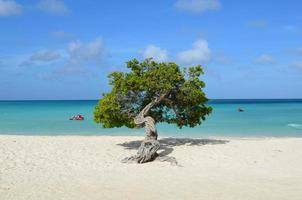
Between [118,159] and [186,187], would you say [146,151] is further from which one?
[186,187]

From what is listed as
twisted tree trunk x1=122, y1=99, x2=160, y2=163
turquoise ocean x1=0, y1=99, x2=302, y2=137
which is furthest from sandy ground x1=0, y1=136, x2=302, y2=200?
turquoise ocean x1=0, y1=99, x2=302, y2=137

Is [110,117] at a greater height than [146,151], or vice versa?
[110,117]

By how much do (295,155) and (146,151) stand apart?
6226 mm

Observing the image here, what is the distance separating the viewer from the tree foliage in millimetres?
16031

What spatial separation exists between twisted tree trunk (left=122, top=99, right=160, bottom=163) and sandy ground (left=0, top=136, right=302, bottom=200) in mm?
372

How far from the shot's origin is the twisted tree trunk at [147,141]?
14.0 meters

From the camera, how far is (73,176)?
38.6 ft

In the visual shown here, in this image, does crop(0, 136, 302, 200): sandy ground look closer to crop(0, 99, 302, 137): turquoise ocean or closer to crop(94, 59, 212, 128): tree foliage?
crop(94, 59, 212, 128): tree foliage

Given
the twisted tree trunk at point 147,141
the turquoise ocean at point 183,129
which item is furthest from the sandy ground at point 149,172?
the turquoise ocean at point 183,129

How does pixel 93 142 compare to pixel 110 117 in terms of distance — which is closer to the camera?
pixel 110 117

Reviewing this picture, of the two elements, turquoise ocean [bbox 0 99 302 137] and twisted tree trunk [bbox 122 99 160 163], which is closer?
twisted tree trunk [bbox 122 99 160 163]

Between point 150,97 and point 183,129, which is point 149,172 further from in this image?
point 183,129

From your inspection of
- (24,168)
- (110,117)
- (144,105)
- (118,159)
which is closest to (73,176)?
(24,168)

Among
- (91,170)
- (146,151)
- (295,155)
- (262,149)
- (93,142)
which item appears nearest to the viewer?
(91,170)
